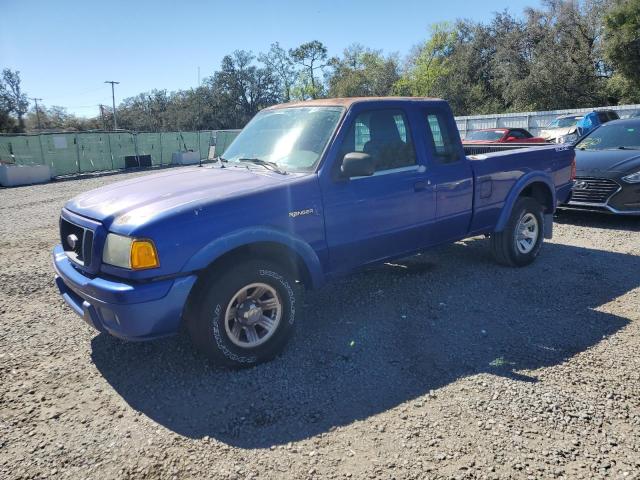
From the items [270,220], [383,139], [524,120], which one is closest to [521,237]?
[383,139]

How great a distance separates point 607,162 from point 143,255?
7649mm

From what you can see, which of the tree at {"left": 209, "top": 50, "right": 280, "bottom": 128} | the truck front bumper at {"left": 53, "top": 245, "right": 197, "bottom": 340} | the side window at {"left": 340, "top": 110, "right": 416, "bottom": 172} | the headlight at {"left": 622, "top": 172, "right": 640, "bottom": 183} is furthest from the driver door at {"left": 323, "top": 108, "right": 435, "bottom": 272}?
the tree at {"left": 209, "top": 50, "right": 280, "bottom": 128}

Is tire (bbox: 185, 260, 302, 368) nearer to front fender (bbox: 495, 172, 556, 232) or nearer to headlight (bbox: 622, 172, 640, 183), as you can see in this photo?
front fender (bbox: 495, 172, 556, 232)

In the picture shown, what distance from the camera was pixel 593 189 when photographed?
7652 millimetres

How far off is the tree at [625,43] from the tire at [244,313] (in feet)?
113

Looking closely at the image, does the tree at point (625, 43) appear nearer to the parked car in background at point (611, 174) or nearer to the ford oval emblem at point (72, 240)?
the parked car in background at point (611, 174)

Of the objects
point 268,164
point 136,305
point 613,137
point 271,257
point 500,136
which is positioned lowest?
point 136,305

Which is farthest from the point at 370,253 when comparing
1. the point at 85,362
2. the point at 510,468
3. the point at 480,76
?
the point at 480,76

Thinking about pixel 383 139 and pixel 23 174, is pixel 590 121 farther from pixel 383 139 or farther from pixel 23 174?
pixel 23 174

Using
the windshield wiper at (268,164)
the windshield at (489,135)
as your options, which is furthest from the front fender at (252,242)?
the windshield at (489,135)

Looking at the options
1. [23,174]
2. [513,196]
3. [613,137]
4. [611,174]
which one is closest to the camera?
[513,196]

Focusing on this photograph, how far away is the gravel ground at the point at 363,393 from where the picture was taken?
8.56 feet

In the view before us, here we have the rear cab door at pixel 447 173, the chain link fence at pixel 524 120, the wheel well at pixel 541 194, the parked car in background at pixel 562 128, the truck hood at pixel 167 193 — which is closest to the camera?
the truck hood at pixel 167 193

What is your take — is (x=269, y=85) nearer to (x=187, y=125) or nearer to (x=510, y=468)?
(x=187, y=125)
